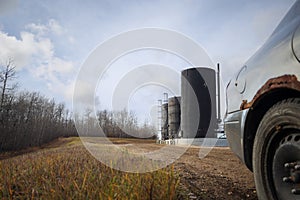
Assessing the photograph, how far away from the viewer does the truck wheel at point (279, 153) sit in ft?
4.62

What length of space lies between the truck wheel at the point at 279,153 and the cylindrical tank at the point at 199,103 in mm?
16403

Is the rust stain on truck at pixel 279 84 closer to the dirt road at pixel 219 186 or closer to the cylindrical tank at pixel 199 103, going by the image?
the dirt road at pixel 219 186

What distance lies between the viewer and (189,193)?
268 cm

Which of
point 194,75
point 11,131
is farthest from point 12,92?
point 194,75

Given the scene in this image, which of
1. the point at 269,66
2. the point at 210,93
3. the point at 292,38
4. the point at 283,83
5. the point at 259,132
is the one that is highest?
the point at 210,93

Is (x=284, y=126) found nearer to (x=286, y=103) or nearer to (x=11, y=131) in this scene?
(x=286, y=103)

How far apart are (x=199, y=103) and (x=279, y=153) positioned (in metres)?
16.6

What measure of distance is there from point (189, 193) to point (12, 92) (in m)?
30.9

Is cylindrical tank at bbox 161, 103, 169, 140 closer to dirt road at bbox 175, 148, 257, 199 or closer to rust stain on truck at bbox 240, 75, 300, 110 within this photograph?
dirt road at bbox 175, 148, 257, 199

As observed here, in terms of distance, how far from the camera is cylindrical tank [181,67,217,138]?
18.0 meters

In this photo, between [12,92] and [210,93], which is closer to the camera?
[210,93]

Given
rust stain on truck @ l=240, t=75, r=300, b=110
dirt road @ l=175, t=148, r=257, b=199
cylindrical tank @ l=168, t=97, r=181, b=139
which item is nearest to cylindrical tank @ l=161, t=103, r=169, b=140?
cylindrical tank @ l=168, t=97, r=181, b=139

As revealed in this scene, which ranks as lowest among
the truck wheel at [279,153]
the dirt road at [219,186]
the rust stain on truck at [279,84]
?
the dirt road at [219,186]

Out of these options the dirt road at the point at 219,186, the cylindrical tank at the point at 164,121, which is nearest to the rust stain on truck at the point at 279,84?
the dirt road at the point at 219,186
